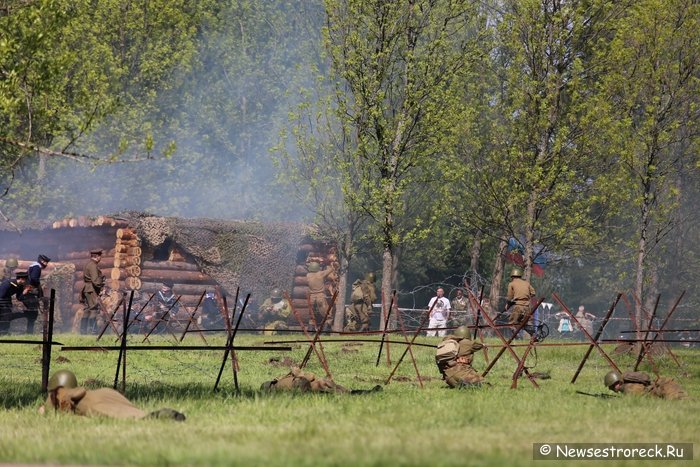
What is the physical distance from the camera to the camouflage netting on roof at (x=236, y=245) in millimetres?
36375

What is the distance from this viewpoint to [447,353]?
769 inches

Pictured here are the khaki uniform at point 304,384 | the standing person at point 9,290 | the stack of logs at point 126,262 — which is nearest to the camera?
the khaki uniform at point 304,384

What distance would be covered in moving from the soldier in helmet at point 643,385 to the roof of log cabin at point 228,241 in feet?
65.8

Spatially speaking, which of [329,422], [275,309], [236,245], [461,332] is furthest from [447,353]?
[236,245]

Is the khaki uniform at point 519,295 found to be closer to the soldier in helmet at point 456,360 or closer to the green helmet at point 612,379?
the soldier in helmet at point 456,360

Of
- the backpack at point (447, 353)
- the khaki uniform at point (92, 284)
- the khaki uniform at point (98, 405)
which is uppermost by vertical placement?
the khaki uniform at point (92, 284)

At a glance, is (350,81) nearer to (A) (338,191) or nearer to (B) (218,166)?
(A) (338,191)

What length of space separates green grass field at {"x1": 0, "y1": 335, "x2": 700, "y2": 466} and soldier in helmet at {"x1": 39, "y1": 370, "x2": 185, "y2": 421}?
0.24 m

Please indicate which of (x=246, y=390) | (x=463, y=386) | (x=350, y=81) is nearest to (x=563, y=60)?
(x=350, y=81)

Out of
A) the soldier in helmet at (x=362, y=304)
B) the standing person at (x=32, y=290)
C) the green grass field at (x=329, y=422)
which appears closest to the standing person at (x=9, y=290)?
the standing person at (x=32, y=290)

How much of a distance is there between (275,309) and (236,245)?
8.37 ft

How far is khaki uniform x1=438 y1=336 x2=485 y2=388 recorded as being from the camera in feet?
63.0

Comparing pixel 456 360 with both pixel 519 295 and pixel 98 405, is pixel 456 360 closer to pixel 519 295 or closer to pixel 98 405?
pixel 519 295

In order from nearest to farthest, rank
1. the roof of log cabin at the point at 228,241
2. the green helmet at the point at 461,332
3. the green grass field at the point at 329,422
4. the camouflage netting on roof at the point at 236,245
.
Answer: the green grass field at the point at 329,422 < the green helmet at the point at 461,332 < the roof of log cabin at the point at 228,241 < the camouflage netting on roof at the point at 236,245
